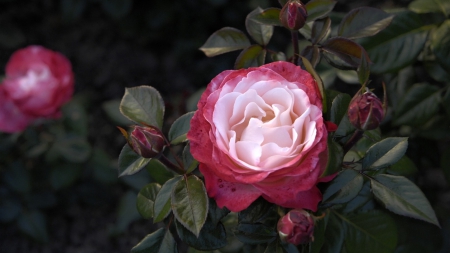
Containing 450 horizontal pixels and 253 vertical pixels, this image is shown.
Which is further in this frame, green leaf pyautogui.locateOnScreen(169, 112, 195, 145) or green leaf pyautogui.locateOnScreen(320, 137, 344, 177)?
green leaf pyautogui.locateOnScreen(169, 112, 195, 145)

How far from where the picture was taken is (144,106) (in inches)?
27.5

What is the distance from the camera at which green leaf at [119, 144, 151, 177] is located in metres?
0.64

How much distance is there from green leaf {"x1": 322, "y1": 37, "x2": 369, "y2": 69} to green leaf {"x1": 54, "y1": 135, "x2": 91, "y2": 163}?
0.84 meters

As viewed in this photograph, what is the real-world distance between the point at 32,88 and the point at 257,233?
851 mm

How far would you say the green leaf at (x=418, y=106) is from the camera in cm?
92

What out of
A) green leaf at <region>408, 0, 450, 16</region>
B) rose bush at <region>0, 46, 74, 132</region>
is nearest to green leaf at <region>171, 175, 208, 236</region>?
green leaf at <region>408, 0, 450, 16</region>

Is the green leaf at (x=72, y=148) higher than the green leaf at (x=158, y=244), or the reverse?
the green leaf at (x=158, y=244)

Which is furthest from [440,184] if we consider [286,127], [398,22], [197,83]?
[286,127]

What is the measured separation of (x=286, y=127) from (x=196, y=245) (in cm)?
22

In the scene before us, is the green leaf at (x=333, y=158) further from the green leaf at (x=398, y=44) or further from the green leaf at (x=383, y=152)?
the green leaf at (x=398, y=44)

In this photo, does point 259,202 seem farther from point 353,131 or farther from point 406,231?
point 406,231

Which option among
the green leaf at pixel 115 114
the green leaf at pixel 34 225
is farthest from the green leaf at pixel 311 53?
the green leaf at pixel 34 225

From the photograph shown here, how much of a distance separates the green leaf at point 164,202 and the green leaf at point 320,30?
29cm

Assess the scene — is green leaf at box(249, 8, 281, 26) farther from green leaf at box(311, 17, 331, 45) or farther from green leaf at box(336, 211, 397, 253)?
green leaf at box(336, 211, 397, 253)
